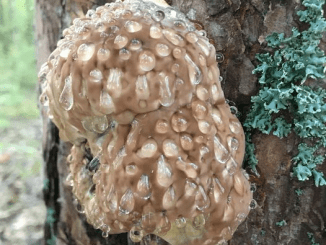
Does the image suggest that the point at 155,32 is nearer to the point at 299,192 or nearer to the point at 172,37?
the point at 172,37

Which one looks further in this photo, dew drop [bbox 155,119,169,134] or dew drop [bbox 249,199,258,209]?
dew drop [bbox 249,199,258,209]

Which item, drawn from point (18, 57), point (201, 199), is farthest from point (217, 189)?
point (18, 57)

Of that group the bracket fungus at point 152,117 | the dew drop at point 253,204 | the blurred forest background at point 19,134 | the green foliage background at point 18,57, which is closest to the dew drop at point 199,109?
the bracket fungus at point 152,117

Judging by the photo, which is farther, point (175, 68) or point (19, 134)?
point (19, 134)

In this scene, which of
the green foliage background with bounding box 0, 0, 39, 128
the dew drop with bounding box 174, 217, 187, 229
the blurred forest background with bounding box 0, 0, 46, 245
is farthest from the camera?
the green foliage background with bounding box 0, 0, 39, 128

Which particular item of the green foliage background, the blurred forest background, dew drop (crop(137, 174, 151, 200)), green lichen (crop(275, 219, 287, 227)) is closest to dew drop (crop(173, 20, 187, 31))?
dew drop (crop(137, 174, 151, 200))

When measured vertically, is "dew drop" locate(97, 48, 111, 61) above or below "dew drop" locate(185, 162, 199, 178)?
above

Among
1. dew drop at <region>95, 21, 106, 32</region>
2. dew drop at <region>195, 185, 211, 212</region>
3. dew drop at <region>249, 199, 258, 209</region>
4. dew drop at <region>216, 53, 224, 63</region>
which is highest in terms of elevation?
dew drop at <region>95, 21, 106, 32</region>

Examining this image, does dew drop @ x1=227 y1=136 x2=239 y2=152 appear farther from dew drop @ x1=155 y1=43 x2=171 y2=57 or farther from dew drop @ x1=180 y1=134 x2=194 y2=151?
dew drop @ x1=155 y1=43 x2=171 y2=57

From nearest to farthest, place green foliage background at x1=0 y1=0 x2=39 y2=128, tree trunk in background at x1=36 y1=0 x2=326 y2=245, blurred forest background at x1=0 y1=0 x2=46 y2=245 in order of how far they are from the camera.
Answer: tree trunk in background at x1=36 y1=0 x2=326 y2=245
blurred forest background at x1=0 y1=0 x2=46 y2=245
green foliage background at x1=0 y1=0 x2=39 y2=128
